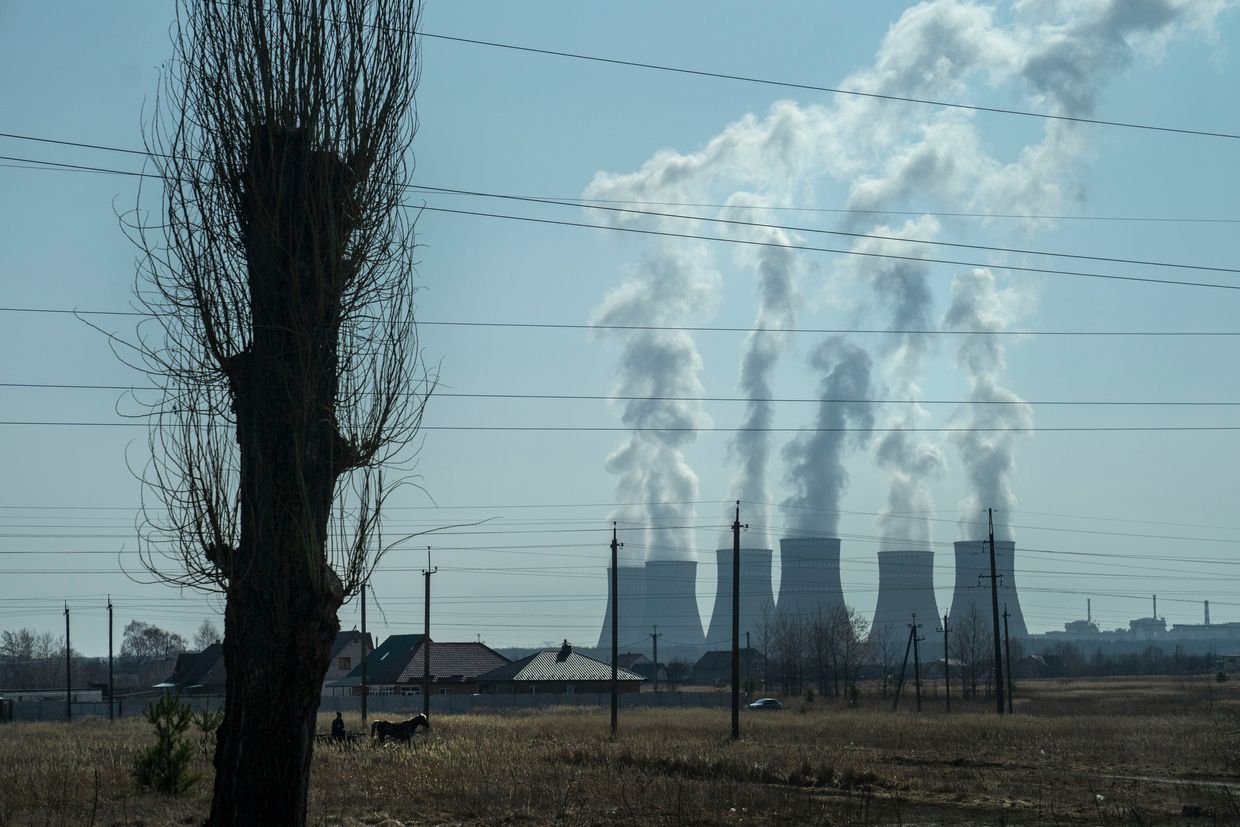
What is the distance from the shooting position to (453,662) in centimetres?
7750

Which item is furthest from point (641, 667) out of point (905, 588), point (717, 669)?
point (905, 588)

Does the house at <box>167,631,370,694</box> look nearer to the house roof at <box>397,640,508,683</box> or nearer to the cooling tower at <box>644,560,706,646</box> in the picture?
the house roof at <box>397,640,508,683</box>

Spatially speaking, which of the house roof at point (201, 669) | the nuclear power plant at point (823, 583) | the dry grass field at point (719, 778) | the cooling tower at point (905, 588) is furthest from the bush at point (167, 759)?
the cooling tower at point (905, 588)

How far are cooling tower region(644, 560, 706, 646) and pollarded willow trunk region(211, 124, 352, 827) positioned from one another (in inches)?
5389

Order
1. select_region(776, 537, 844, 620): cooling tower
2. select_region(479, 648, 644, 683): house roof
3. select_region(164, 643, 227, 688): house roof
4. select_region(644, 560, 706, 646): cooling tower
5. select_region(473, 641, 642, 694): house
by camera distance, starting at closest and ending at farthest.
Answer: select_region(473, 641, 642, 694): house → select_region(479, 648, 644, 683): house roof → select_region(164, 643, 227, 688): house roof → select_region(776, 537, 844, 620): cooling tower → select_region(644, 560, 706, 646): cooling tower

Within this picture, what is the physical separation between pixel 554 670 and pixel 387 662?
12850 mm

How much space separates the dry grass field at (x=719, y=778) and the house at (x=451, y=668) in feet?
123

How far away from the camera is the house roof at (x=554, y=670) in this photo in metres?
74.1

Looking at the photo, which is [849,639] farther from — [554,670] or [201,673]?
[201,673]

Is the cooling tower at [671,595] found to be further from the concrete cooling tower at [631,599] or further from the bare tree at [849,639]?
the bare tree at [849,639]

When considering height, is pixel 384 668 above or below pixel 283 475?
below

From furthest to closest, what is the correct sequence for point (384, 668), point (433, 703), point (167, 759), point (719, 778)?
point (384, 668)
point (433, 703)
point (719, 778)
point (167, 759)

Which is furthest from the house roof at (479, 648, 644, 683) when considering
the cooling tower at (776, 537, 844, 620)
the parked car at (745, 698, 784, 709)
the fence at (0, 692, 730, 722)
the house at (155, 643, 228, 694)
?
the cooling tower at (776, 537, 844, 620)

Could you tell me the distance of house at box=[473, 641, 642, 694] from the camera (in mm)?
73562
